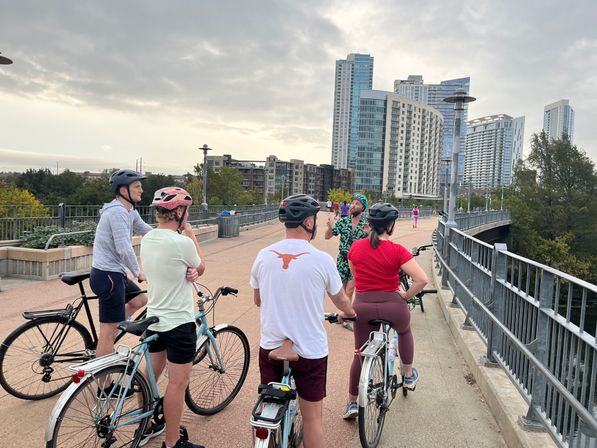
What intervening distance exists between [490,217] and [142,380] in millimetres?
44094

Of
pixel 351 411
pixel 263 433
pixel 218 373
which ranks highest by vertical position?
pixel 263 433

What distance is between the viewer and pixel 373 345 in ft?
10.9

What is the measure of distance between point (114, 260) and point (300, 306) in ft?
6.70

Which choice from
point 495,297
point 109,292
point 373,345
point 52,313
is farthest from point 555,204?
point 52,313

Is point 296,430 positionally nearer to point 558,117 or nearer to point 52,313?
point 52,313

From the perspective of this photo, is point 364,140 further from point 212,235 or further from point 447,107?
point 212,235

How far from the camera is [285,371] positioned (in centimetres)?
247

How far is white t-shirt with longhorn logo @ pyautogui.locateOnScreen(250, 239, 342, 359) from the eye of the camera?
2449 millimetres

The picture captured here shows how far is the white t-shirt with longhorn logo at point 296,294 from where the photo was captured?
2449 millimetres

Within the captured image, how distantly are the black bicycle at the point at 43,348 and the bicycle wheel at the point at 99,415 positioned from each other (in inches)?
31.6

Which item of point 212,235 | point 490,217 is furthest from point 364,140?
point 212,235

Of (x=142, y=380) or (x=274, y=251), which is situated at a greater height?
(x=274, y=251)

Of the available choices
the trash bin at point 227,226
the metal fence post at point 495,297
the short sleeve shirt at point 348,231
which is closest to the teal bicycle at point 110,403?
the metal fence post at point 495,297

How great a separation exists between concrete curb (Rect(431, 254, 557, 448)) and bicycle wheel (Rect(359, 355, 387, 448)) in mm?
959
